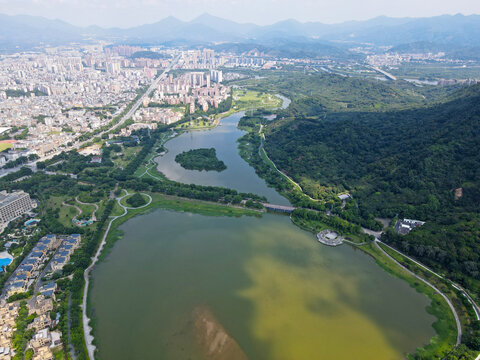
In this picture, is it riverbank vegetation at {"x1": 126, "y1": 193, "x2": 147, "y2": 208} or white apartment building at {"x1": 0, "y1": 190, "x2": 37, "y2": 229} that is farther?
riverbank vegetation at {"x1": 126, "y1": 193, "x2": 147, "y2": 208}

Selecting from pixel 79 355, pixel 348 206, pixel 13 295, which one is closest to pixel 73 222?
pixel 13 295

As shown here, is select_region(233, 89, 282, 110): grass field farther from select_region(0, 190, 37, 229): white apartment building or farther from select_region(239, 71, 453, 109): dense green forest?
select_region(0, 190, 37, 229): white apartment building

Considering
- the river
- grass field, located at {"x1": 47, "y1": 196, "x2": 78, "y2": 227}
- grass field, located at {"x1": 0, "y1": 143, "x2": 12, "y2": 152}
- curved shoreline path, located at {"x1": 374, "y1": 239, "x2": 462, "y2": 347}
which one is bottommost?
grass field, located at {"x1": 0, "y1": 143, "x2": 12, "y2": 152}

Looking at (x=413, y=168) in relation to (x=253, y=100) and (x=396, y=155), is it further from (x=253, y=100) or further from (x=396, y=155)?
(x=253, y=100)

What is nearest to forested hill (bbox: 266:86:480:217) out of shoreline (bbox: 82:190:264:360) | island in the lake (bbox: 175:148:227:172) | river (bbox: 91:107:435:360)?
island in the lake (bbox: 175:148:227:172)

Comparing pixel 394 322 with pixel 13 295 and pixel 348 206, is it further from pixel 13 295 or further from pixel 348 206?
pixel 13 295

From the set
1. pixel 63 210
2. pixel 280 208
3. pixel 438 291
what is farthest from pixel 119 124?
pixel 438 291

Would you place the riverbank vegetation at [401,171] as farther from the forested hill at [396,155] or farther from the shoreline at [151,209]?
the shoreline at [151,209]
